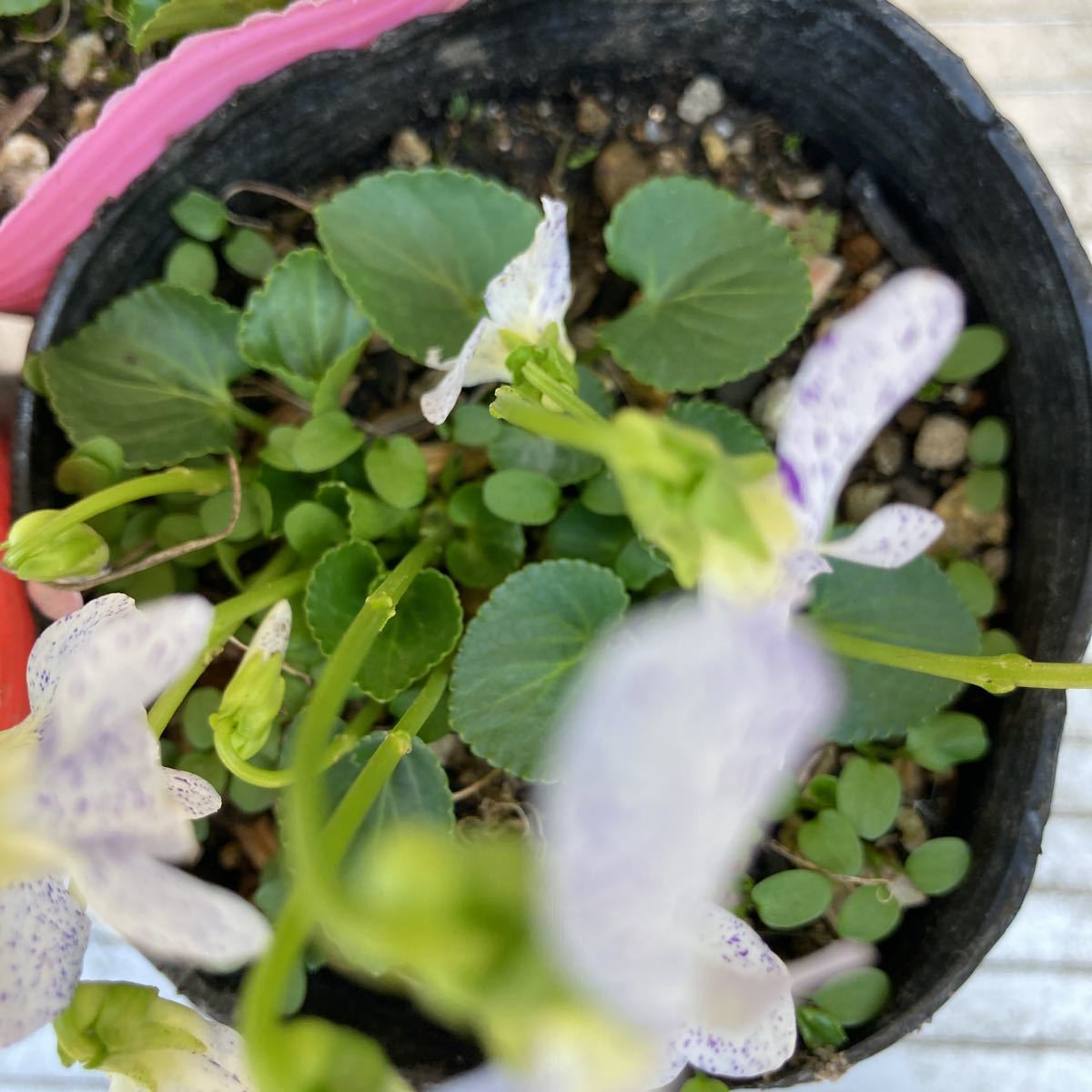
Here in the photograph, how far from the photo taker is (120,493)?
39 cm

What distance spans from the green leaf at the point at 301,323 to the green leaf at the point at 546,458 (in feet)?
0.24

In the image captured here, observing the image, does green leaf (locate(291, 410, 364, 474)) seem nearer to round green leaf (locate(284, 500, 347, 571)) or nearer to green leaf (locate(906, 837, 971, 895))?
round green leaf (locate(284, 500, 347, 571))

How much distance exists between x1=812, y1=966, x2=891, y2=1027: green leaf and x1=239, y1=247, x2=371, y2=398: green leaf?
33 cm

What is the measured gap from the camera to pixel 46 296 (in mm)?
460

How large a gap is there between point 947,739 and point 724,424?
6.4 inches

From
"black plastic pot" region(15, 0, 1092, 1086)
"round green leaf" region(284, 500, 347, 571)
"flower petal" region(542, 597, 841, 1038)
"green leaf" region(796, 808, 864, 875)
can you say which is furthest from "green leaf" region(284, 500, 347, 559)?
"flower petal" region(542, 597, 841, 1038)

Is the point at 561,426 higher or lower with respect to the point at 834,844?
higher

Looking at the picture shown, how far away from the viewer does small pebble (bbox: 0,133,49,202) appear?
553mm

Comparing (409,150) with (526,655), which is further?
(409,150)

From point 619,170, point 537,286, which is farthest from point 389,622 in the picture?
point 619,170

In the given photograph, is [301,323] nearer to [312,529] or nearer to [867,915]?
[312,529]

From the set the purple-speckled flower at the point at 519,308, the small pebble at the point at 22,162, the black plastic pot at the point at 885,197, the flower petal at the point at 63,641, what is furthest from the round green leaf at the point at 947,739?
the small pebble at the point at 22,162

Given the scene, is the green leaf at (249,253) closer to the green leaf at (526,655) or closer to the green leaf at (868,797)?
the green leaf at (526,655)

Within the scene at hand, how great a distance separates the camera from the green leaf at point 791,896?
455mm
